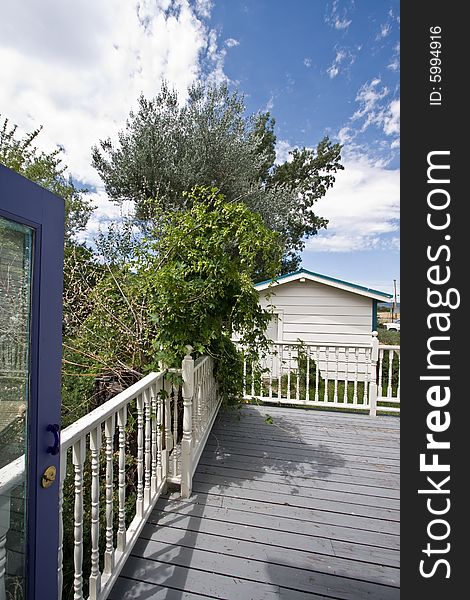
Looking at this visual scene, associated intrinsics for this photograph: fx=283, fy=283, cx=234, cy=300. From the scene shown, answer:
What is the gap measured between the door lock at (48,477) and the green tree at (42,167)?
5127mm

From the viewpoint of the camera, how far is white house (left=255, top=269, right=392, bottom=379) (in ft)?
20.6

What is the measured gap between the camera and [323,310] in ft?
21.2

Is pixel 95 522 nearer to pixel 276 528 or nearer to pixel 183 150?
pixel 276 528

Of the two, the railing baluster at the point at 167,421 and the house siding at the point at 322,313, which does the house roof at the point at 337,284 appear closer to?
the house siding at the point at 322,313

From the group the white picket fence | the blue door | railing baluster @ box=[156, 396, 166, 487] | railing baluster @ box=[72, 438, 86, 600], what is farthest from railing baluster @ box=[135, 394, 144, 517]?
the blue door

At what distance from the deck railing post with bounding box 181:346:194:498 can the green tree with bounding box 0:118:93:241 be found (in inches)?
174

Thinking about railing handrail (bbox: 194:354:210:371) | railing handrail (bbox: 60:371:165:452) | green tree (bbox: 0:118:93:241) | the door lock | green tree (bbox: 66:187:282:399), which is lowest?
the door lock

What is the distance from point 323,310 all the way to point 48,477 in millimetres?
6091

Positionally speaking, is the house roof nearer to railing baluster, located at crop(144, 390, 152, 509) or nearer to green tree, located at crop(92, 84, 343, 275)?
green tree, located at crop(92, 84, 343, 275)

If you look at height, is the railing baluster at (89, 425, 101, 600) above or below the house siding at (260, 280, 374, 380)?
below

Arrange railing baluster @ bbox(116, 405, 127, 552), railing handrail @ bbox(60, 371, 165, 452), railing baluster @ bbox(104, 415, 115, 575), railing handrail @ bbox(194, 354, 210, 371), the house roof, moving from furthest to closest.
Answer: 1. the house roof
2. railing handrail @ bbox(194, 354, 210, 371)
3. railing baluster @ bbox(116, 405, 127, 552)
4. railing baluster @ bbox(104, 415, 115, 575)
5. railing handrail @ bbox(60, 371, 165, 452)

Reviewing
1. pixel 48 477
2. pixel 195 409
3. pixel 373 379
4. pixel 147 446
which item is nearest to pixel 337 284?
pixel 373 379

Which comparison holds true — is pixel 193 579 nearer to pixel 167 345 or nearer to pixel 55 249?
pixel 167 345

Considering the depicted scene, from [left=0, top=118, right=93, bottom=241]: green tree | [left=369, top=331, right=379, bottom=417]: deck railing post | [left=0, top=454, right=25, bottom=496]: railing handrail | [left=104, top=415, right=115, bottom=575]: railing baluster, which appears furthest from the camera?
[left=0, top=118, right=93, bottom=241]: green tree
